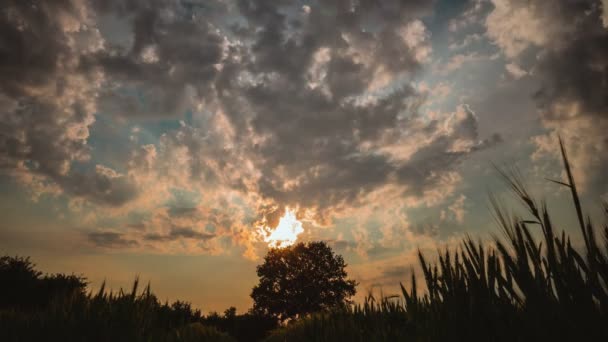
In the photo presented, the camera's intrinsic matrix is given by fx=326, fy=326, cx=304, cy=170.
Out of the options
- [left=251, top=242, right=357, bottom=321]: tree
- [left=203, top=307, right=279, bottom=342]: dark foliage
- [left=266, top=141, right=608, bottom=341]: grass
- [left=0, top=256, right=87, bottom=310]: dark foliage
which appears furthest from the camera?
[left=251, top=242, right=357, bottom=321]: tree

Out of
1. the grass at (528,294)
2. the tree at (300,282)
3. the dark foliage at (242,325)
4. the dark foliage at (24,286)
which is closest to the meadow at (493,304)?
the grass at (528,294)

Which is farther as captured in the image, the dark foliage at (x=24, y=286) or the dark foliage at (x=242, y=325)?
the dark foliage at (x=242, y=325)

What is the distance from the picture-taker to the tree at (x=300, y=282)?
A: 33812 millimetres

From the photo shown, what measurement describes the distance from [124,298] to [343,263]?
33.2 metres

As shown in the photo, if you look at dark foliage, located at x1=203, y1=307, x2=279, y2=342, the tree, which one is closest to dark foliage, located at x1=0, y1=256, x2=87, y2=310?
dark foliage, located at x1=203, y1=307, x2=279, y2=342

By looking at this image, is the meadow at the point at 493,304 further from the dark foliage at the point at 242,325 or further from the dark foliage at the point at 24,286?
the dark foliage at the point at 242,325

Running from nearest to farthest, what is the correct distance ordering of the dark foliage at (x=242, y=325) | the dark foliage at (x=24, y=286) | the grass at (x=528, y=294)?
the grass at (x=528, y=294) → the dark foliage at (x=24, y=286) → the dark foliage at (x=242, y=325)

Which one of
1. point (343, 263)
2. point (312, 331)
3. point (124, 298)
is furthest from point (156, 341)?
point (343, 263)

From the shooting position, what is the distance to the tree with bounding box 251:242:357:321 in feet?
A: 111

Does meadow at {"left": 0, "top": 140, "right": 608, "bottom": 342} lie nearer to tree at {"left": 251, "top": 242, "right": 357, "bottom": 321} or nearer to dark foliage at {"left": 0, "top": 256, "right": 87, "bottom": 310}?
dark foliage at {"left": 0, "top": 256, "right": 87, "bottom": 310}

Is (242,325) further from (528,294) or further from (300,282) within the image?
(528,294)

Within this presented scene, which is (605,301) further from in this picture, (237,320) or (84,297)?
(237,320)

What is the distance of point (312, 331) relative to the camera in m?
8.06

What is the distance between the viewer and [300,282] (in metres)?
34.6
